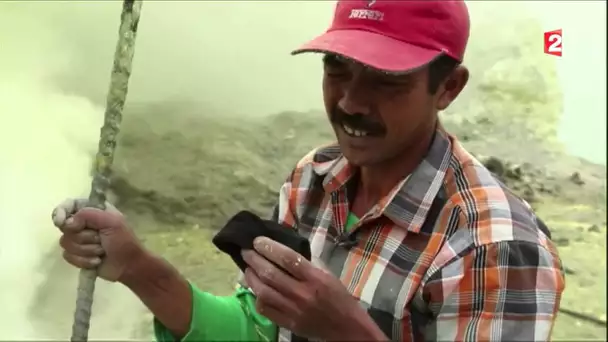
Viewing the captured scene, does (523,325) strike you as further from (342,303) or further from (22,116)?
(22,116)

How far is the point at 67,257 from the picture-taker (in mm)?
684

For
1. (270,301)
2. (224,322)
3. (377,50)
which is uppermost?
(377,50)

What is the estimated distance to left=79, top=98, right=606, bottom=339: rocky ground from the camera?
1.10 metres

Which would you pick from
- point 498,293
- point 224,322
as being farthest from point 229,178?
point 498,293

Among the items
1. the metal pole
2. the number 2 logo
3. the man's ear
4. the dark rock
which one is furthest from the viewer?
the dark rock

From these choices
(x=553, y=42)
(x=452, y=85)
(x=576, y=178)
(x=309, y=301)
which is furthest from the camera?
(x=576, y=178)

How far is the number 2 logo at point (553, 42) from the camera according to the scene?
1092mm

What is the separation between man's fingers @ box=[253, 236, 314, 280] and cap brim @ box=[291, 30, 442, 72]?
0.19 metres

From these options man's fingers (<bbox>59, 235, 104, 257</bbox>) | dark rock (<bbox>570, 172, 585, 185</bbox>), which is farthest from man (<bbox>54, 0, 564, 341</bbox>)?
dark rock (<bbox>570, 172, 585, 185</bbox>)

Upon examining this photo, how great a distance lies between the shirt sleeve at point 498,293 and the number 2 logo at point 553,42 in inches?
21.0

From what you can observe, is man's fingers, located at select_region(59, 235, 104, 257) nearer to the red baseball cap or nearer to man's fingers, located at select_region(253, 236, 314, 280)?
man's fingers, located at select_region(253, 236, 314, 280)

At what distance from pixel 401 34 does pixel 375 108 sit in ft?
0.24

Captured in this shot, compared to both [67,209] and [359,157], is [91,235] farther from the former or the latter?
[359,157]

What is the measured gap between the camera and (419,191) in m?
0.73
